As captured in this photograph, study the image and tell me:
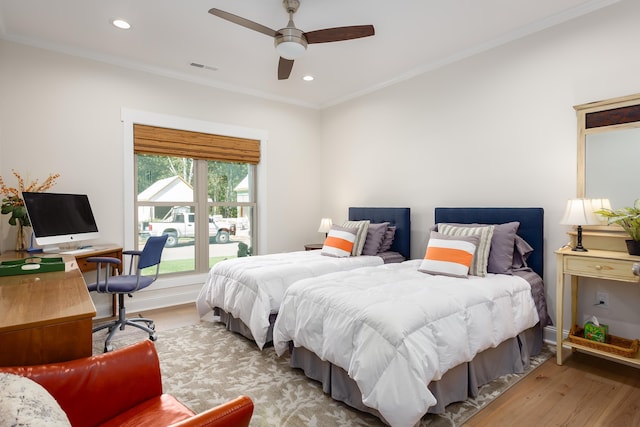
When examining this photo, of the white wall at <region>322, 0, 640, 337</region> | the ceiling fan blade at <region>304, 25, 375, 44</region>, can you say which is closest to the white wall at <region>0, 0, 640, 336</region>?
the white wall at <region>322, 0, 640, 337</region>

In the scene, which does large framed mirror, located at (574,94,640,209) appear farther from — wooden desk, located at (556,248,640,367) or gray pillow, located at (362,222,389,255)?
gray pillow, located at (362,222,389,255)

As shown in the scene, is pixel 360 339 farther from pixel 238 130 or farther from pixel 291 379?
pixel 238 130

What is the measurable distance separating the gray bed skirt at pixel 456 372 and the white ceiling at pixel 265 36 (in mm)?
2656

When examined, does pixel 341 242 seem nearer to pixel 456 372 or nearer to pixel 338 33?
pixel 456 372

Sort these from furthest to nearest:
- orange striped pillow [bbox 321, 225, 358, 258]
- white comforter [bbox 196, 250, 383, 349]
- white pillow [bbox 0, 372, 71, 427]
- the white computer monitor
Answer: orange striped pillow [bbox 321, 225, 358, 258], the white computer monitor, white comforter [bbox 196, 250, 383, 349], white pillow [bbox 0, 372, 71, 427]

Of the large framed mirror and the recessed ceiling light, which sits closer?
the large framed mirror

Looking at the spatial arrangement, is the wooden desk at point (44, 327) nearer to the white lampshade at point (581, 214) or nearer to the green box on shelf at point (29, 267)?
the green box on shelf at point (29, 267)

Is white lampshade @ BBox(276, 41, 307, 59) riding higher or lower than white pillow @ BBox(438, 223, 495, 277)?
higher

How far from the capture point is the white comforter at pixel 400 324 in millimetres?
1720

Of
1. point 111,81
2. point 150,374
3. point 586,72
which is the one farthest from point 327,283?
point 111,81

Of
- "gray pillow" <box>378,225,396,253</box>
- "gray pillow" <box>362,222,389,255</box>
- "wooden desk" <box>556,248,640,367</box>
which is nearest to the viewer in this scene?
"wooden desk" <box>556,248,640,367</box>

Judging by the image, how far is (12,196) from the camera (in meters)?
3.27

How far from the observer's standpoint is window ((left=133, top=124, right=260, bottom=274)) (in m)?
4.21

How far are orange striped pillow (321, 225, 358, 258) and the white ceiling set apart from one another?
194cm
